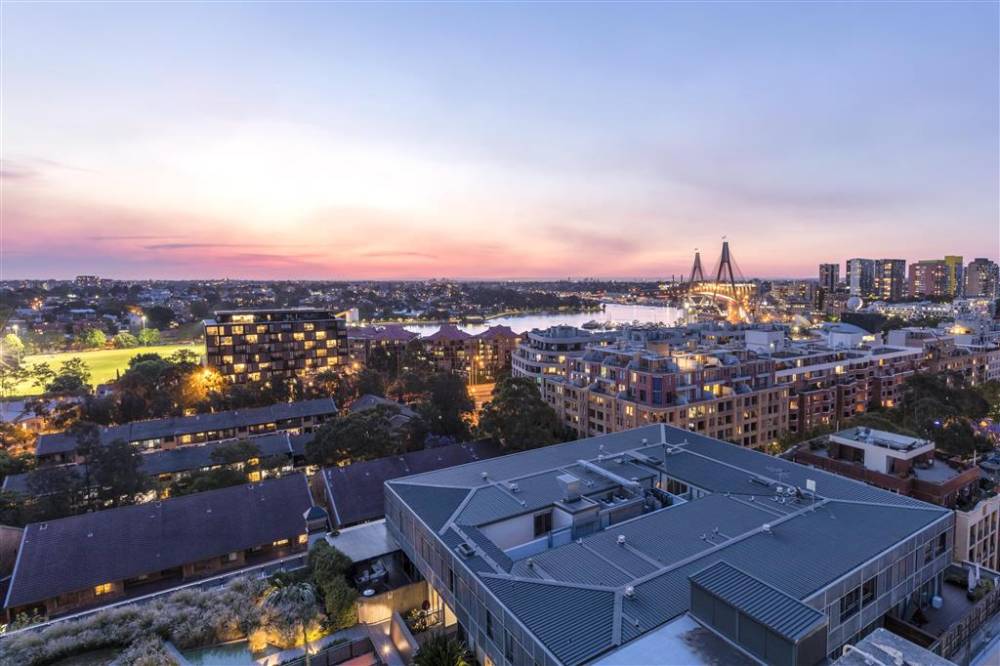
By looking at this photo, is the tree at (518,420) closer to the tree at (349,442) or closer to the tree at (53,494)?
the tree at (349,442)

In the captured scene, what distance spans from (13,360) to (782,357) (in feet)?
312

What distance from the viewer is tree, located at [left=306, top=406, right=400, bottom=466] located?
34.8 metres

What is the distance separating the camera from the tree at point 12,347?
74812 mm

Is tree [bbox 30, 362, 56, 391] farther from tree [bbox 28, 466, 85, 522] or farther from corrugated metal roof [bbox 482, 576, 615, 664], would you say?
corrugated metal roof [bbox 482, 576, 615, 664]

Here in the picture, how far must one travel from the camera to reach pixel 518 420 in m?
36.6

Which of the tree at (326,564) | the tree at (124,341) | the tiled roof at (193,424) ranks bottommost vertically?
the tiled roof at (193,424)

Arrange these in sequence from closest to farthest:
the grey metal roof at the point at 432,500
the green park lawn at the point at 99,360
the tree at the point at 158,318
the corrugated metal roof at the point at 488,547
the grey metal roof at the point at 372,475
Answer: the corrugated metal roof at the point at 488,547 → the grey metal roof at the point at 432,500 → the grey metal roof at the point at 372,475 → the green park lawn at the point at 99,360 → the tree at the point at 158,318

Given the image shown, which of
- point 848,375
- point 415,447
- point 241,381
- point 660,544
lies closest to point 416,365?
point 241,381

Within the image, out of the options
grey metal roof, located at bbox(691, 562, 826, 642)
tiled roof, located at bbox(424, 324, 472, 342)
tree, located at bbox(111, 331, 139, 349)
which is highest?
tiled roof, located at bbox(424, 324, 472, 342)

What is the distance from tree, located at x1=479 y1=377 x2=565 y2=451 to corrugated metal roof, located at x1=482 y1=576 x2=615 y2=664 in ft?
69.7

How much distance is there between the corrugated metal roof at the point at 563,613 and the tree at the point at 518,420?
21248mm

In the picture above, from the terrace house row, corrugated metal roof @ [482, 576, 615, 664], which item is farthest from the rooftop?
the terrace house row

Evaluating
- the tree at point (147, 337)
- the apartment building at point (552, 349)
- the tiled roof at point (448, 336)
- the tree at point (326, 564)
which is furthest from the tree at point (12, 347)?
the tree at point (326, 564)

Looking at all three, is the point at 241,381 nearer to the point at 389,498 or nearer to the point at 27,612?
the point at 27,612
